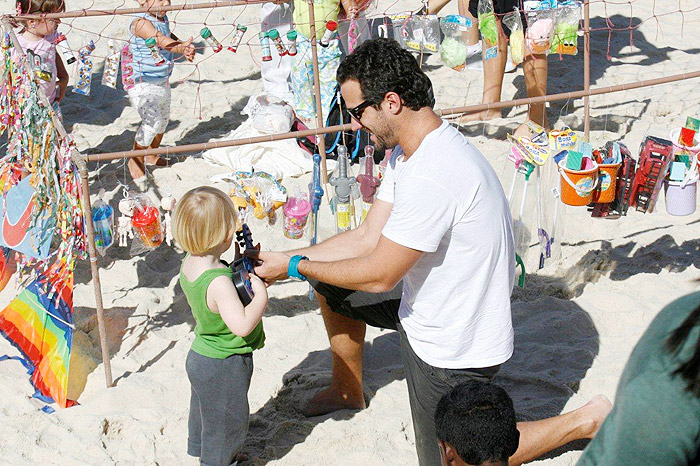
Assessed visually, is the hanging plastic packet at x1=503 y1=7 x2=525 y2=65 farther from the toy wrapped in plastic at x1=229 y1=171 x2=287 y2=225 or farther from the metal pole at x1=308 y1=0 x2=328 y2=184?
the toy wrapped in plastic at x1=229 y1=171 x2=287 y2=225

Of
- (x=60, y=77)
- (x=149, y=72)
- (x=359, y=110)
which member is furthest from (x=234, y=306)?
(x=60, y=77)

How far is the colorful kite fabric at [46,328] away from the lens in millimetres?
3496

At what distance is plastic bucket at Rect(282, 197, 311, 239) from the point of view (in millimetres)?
3877

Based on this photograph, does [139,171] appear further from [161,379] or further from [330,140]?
[161,379]

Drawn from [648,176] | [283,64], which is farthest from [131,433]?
[283,64]

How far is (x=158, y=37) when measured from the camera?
18.8 ft

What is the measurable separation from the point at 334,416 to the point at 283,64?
3813 millimetres

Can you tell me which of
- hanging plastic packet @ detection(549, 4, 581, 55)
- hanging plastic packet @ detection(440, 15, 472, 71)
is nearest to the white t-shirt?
hanging plastic packet @ detection(440, 15, 472, 71)

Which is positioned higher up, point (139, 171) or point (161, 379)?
point (139, 171)

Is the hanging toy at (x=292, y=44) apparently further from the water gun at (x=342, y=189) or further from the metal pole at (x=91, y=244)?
the metal pole at (x=91, y=244)

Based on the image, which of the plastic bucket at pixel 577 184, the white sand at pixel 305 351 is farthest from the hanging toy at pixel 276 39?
the plastic bucket at pixel 577 184

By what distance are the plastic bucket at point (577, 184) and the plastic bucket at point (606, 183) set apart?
0.04 m

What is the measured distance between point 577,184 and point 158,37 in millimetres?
3267

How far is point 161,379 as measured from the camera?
3717mm
